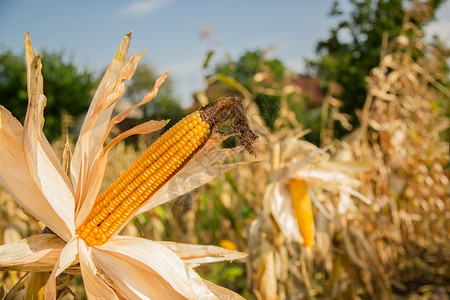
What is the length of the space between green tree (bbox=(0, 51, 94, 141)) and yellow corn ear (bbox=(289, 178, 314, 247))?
71.0ft

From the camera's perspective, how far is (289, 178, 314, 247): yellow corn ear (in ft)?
6.88

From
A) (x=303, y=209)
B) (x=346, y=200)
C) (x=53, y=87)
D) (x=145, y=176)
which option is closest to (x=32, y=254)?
(x=145, y=176)

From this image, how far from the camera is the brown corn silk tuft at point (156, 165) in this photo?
1117 millimetres

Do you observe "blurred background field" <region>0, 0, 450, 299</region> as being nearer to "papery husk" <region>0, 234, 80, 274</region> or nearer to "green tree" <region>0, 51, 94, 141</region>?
"papery husk" <region>0, 234, 80, 274</region>

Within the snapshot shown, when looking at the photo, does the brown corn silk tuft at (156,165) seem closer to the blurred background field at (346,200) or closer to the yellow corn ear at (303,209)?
the blurred background field at (346,200)

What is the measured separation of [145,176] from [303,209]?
1212 mm

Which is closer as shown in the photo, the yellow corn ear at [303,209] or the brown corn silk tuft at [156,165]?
the brown corn silk tuft at [156,165]

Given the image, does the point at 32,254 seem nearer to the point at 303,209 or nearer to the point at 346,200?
the point at 303,209

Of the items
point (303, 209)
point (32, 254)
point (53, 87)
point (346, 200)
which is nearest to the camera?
point (32, 254)

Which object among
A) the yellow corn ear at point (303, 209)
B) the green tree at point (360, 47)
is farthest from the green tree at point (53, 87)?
the yellow corn ear at point (303, 209)

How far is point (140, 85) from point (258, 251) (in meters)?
1.18

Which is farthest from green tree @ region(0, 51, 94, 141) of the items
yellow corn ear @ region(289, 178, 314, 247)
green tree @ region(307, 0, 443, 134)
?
yellow corn ear @ region(289, 178, 314, 247)

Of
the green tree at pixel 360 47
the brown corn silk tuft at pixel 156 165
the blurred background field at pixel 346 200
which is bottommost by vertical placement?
the green tree at pixel 360 47

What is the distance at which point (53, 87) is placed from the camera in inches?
913
